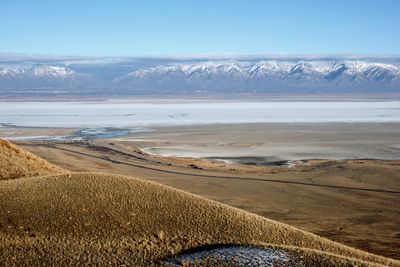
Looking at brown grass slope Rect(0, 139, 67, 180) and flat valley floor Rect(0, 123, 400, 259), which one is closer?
brown grass slope Rect(0, 139, 67, 180)

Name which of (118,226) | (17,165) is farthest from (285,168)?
(118,226)

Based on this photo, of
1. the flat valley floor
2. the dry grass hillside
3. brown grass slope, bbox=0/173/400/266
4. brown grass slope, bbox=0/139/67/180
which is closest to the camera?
the dry grass hillside

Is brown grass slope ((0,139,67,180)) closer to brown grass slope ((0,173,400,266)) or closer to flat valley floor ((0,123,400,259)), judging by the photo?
brown grass slope ((0,173,400,266))

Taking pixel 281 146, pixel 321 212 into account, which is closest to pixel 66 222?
pixel 321 212

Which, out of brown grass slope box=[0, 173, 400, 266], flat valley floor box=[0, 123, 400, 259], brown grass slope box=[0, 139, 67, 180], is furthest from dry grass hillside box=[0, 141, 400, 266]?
flat valley floor box=[0, 123, 400, 259]

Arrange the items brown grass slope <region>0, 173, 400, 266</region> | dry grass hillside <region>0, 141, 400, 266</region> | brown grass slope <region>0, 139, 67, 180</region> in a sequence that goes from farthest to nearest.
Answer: brown grass slope <region>0, 139, 67, 180</region> → brown grass slope <region>0, 173, 400, 266</region> → dry grass hillside <region>0, 141, 400, 266</region>

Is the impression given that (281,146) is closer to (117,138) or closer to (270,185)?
(117,138)

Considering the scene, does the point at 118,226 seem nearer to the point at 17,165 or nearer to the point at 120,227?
the point at 120,227
